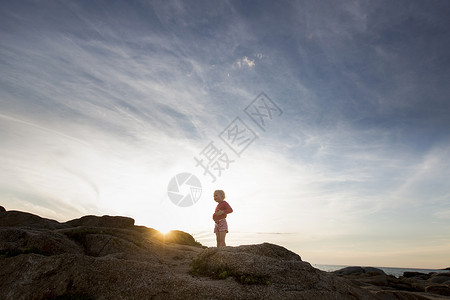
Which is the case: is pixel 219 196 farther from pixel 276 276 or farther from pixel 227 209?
pixel 276 276

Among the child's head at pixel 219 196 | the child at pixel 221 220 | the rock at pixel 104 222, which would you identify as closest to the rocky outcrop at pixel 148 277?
the child at pixel 221 220

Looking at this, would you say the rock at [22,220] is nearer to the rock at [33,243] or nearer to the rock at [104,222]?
the rock at [104,222]

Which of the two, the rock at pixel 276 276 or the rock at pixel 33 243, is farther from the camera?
the rock at pixel 33 243

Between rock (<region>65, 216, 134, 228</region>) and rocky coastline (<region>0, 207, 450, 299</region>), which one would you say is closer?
rocky coastline (<region>0, 207, 450, 299</region>)

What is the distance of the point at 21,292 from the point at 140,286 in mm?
2667

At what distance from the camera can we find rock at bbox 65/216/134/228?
1677 cm

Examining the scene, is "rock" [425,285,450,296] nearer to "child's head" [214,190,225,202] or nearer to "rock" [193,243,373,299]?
"rock" [193,243,373,299]

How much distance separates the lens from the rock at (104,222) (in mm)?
16775

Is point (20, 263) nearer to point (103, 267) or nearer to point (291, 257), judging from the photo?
point (103, 267)

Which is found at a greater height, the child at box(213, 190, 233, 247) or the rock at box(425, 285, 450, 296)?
the child at box(213, 190, 233, 247)

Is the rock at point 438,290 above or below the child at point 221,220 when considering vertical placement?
below

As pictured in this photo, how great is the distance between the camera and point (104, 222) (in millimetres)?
16844

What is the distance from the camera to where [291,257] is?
9578mm

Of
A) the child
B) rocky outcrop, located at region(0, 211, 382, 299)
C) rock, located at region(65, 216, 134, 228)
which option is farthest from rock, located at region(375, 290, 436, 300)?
rock, located at region(65, 216, 134, 228)
